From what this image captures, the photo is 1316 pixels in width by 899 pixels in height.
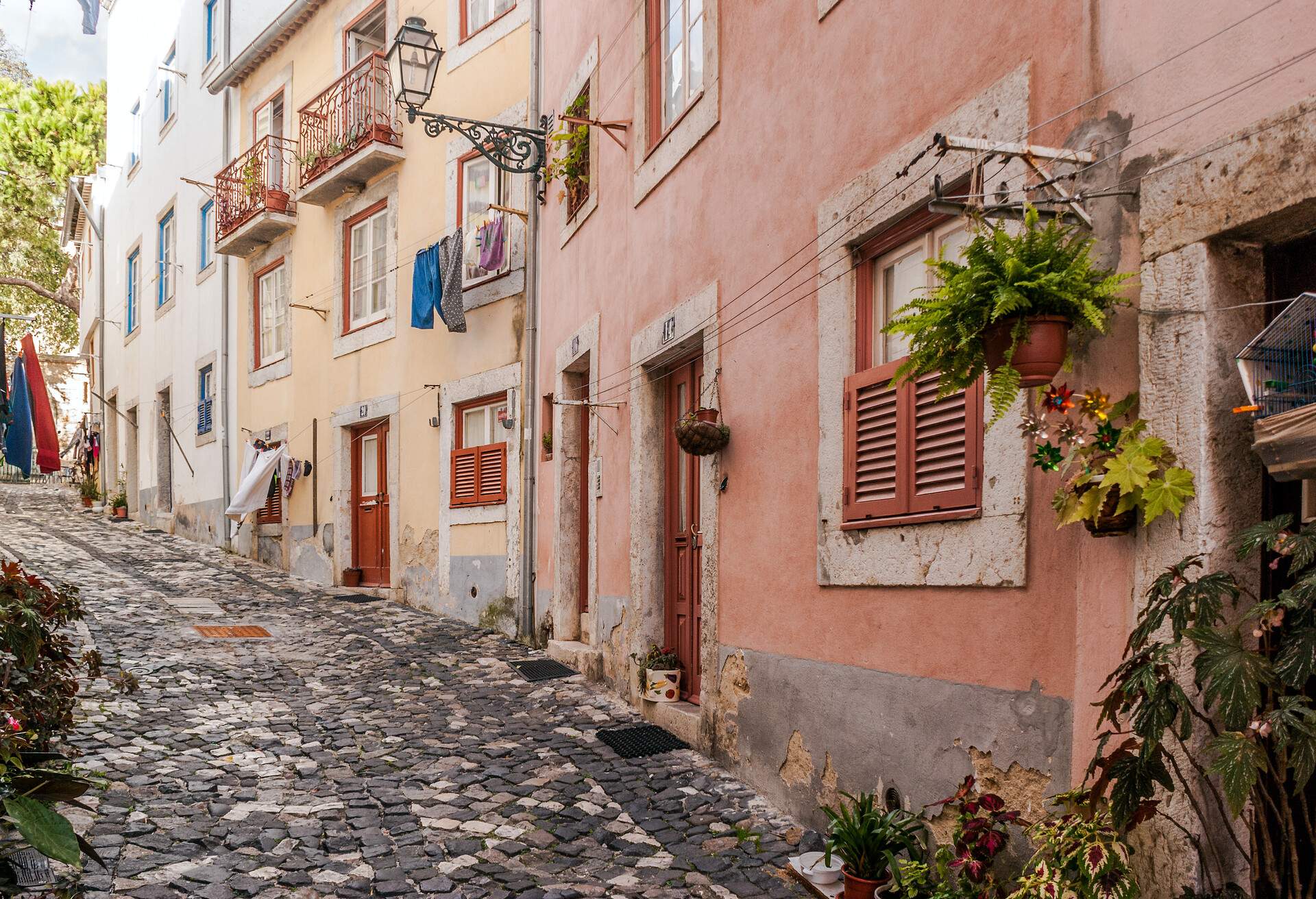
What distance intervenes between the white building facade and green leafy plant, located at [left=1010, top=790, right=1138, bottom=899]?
1611 cm

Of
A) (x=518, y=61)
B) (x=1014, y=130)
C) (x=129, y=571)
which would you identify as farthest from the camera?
(x=129, y=571)

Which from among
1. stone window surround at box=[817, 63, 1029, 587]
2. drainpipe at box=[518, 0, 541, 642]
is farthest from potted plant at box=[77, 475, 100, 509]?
stone window surround at box=[817, 63, 1029, 587]

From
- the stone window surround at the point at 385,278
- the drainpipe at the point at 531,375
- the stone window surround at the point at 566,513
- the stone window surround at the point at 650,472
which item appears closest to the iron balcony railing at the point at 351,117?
the stone window surround at the point at 385,278

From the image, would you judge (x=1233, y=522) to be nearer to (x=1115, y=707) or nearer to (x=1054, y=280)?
(x=1115, y=707)

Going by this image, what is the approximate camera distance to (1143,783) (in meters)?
2.71

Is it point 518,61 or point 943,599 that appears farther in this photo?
point 518,61

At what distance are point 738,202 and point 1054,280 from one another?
11.0 ft

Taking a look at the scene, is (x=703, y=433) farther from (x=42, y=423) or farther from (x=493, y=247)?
(x=42, y=423)

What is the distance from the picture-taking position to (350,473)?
14.3 m

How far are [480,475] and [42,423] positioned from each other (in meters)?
5.82

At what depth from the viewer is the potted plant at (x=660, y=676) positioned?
7.16m

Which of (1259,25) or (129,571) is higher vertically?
(1259,25)

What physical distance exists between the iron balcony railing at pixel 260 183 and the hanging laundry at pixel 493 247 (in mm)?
5540

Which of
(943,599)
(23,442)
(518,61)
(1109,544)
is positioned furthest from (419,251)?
(1109,544)
